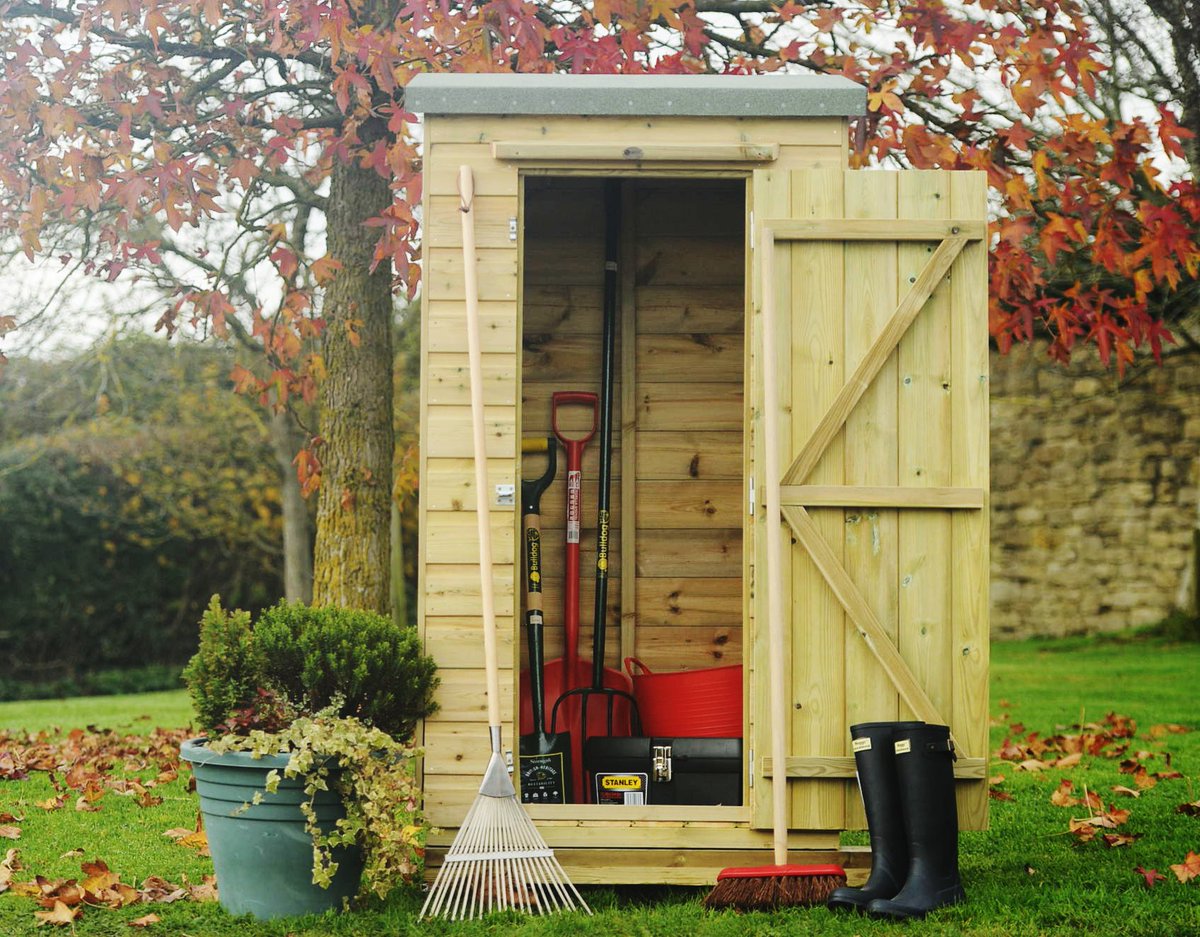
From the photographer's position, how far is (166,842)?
3.83 m

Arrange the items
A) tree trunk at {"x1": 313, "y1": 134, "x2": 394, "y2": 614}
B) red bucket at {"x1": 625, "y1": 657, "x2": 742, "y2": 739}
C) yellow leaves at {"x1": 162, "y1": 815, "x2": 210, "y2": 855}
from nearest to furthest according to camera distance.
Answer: yellow leaves at {"x1": 162, "y1": 815, "x2": 210, "y2": 855}, red bucket at {"x1": 625, "y1": 657, "x2": 742, "y2": 739}, tree trunk at {"x1": 313, "y1": 134, "x2": 394, "y2": 614}

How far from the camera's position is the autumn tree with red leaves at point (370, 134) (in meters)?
4.60

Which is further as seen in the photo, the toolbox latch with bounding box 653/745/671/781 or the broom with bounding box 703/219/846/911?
the toolbox latch with bounding box 653/745/671/781

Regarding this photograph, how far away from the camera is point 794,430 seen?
3.30m

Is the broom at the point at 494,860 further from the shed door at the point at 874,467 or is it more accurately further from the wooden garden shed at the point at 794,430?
the shed door at the point at 874,467

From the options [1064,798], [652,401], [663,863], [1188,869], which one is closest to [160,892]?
[663,863]

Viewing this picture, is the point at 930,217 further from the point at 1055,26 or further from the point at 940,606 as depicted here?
the point at 1055,26

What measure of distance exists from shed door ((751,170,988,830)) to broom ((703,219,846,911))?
0.09ft

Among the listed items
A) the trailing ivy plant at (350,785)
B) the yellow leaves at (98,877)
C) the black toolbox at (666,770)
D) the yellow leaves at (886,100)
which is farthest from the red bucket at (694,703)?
the yellow leaves at (886,100)

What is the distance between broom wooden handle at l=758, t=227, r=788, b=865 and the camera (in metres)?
3.16

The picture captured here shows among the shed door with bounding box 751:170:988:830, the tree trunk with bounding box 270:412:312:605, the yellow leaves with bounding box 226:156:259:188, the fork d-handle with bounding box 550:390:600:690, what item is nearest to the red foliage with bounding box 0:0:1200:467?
the yellow leaves with bounding box 226:156:259:188

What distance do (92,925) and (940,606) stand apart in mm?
2098

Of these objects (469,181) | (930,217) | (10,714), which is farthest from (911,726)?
(10,714)

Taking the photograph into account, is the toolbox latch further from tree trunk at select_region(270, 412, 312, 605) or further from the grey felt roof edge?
tree trunk at select_region(270, 412, 312, 605)
